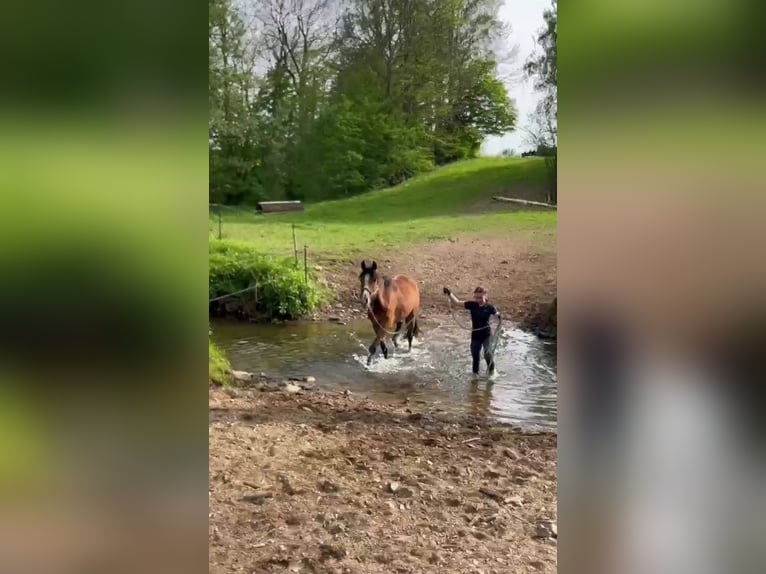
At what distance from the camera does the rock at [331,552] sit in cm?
147

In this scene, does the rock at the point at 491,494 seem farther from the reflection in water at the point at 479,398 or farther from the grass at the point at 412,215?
the grass at the point at 412,215

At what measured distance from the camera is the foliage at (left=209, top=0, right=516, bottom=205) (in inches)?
61.3

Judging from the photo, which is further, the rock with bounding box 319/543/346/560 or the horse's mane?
the horse's mane

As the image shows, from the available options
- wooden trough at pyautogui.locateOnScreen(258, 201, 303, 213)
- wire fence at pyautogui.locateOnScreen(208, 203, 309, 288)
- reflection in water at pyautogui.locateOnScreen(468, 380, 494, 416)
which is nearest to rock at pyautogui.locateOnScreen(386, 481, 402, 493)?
reflection in water at pyautogui.locateOnScreen(468, 380, 494, 416)

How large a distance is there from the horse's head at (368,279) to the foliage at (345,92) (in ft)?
0.67

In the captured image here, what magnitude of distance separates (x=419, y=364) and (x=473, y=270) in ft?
0.87

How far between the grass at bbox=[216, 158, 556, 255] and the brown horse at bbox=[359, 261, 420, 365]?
78mm

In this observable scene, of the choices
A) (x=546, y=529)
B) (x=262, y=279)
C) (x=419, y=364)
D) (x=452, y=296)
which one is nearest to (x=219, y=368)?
(x=262, y=279)

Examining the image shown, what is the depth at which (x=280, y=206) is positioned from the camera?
5.40 feet

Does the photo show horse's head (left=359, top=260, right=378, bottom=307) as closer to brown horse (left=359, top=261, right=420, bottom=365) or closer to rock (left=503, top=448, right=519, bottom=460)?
brown horse (left=359, top=261, right=420, bottom=365)

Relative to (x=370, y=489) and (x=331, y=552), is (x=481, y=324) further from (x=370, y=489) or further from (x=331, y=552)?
(x=331, y=552)

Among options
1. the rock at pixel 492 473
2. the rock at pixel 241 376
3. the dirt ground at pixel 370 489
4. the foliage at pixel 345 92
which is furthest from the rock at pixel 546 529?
the foliage at pixel 345 92
